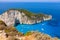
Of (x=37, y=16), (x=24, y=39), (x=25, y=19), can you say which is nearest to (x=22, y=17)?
(x=25, y=19)

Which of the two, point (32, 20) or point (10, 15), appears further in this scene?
point (32, 20)

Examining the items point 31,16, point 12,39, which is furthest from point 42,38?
point 31,16

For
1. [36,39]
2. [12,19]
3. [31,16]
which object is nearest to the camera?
[36,39]

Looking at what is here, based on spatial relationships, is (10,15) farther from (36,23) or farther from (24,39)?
(24,39)

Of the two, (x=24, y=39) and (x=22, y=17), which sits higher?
(x=24, y=39)

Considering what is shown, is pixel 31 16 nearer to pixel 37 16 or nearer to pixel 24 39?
pixel 37 16

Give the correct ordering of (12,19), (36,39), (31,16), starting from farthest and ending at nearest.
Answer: (31,16) < (12,19) < (36,39)

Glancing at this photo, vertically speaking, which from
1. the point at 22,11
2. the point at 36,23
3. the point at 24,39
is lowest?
the point at 36,23
